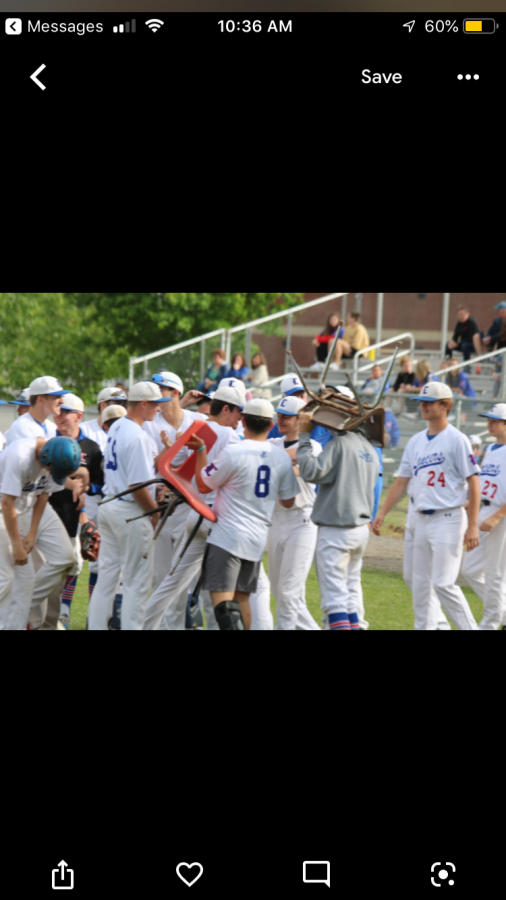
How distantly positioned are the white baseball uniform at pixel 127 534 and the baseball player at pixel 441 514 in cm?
222

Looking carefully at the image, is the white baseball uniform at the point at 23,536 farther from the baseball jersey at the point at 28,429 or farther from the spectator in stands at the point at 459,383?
the spectator in stands at the point at 459,383

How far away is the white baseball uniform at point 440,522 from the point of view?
7.34m

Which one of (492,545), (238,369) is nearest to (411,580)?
(492,545)

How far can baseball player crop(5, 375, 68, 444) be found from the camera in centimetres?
733

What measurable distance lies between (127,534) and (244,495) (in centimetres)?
115

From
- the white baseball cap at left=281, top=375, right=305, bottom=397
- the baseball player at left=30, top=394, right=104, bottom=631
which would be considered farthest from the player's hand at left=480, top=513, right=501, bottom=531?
the baseball player at left=30, top=394, right=104, bottom=631

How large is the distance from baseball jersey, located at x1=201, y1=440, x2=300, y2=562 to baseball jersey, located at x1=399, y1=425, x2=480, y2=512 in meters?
1.51

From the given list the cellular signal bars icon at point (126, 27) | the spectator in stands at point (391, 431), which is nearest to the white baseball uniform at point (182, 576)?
the cellular signal bars icon at point (126, 27)

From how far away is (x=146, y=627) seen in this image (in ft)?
23.6

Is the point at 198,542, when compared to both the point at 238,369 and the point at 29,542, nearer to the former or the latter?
the point at 29,542

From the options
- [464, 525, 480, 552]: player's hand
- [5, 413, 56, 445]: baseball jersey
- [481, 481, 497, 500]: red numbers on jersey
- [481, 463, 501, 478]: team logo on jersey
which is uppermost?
[5, 413, 56, 445]: baseball jersey

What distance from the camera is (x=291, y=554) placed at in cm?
755
